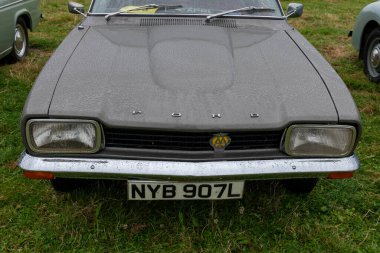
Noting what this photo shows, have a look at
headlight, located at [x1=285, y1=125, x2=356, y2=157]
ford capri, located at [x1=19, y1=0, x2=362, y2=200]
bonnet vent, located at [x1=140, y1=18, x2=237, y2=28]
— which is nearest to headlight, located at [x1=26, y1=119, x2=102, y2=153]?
ford capri, located at [x1=19, y1=0, x2=362, y2=200]

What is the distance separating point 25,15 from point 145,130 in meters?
4.21

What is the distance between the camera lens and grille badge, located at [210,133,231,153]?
2061mm

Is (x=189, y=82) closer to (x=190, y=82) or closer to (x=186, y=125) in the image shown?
(x=190, y=82)

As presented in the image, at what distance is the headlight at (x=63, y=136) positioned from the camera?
80.0 inches

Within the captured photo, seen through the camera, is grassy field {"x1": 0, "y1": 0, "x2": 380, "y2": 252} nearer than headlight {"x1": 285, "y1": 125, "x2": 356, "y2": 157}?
No

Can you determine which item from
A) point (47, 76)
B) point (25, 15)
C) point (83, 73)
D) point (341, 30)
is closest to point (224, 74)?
point (83, 73)

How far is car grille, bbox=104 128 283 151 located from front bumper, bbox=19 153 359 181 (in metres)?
0.08

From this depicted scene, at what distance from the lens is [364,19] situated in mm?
5074

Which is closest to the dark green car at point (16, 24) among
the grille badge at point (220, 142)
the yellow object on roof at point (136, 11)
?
the yellow object on roof at point (136, 11)

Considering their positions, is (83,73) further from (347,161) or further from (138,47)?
(347,161)

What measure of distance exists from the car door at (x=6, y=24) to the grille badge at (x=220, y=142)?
11.7 ft

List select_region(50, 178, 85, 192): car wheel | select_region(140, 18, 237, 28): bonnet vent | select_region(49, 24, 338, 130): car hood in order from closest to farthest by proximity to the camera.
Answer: select_region(49, 24, 338, 130): car hood < select_region(50, 178, 85, 192): car wheel < select_region(140, 18, 237, 28): bonnet vent

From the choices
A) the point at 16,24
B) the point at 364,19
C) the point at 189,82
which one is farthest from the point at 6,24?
the point at 364,19

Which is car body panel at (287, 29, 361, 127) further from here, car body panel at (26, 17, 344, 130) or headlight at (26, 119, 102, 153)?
headlight at (26, 119, 102, 153)
